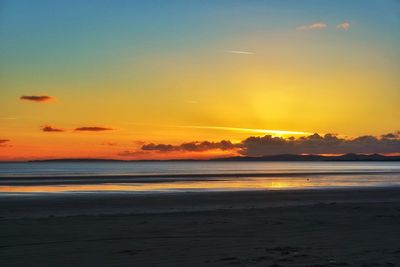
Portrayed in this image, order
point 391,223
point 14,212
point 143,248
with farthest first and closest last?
point 14,212 → point 391,223 → point 143,248

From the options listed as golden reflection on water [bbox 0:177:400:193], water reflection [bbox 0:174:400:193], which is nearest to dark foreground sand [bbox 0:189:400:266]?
water reflection [bbox 0:174:400:193]

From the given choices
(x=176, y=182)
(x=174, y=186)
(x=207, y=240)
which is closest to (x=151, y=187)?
(x=174, y=186)

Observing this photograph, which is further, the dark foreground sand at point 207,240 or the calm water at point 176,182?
the calm water at point 176,182

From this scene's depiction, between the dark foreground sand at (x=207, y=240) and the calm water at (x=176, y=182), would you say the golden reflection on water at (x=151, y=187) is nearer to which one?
the calm water at (x=176, y=182)

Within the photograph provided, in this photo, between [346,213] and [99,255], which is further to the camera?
[346,213]

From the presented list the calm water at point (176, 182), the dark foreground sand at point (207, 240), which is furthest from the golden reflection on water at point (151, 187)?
the dark foreground sand at point (207, 240)

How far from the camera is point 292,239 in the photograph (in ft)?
38.4

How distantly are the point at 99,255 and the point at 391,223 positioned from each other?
29.7 ft

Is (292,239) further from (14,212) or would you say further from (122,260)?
(14,212)

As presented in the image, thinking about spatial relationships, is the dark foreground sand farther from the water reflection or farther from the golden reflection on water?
the golden reflection on water

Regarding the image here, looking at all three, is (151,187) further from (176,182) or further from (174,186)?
(176,182)

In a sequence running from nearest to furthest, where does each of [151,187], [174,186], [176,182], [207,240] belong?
[207,240] < [151,187] < [174,186] < [176,182]

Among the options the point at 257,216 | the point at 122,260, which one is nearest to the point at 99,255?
the point at 122,260

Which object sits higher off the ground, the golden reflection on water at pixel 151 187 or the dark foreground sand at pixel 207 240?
the dark foreground sand at pixel 207 240
